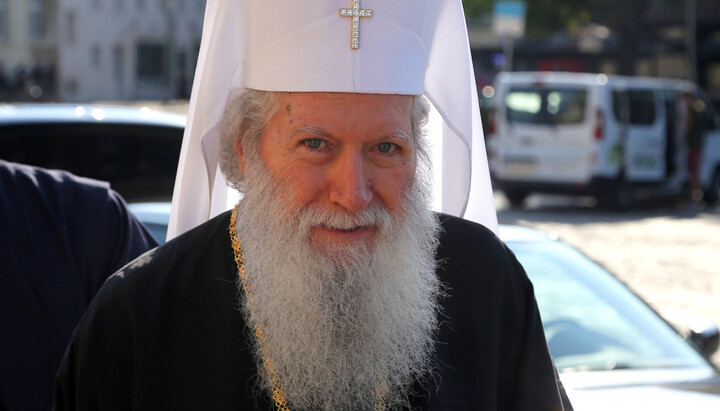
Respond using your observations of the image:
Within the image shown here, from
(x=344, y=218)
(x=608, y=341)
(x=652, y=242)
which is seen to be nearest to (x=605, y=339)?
(x=608, y=341)

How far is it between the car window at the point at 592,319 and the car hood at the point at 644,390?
0.24 ft

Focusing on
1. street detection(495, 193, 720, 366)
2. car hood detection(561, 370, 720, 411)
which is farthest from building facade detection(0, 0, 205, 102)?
car hood detection(561, 370, 720, 411)

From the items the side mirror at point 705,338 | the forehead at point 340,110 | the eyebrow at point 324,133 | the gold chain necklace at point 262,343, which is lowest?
the side mirror at point 705,338

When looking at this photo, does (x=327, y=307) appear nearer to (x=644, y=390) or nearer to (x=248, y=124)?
(x=248, y=124)

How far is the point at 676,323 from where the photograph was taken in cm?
462

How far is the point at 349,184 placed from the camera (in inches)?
82.7

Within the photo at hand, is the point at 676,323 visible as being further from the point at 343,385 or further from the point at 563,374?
the point at 343,385

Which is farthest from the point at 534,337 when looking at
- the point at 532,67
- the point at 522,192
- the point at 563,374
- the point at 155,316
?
the point at 532,67

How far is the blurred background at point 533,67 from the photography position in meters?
9.98

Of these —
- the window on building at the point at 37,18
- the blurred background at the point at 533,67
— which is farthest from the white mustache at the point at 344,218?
the window on building at the point at 37,18

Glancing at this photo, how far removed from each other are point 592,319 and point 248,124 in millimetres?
2394

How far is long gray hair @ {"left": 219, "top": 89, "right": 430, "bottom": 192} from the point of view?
2.28 m

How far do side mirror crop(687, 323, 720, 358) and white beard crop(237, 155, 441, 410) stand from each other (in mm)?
2491

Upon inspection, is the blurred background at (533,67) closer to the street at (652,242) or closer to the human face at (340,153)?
the street at (652,242)
